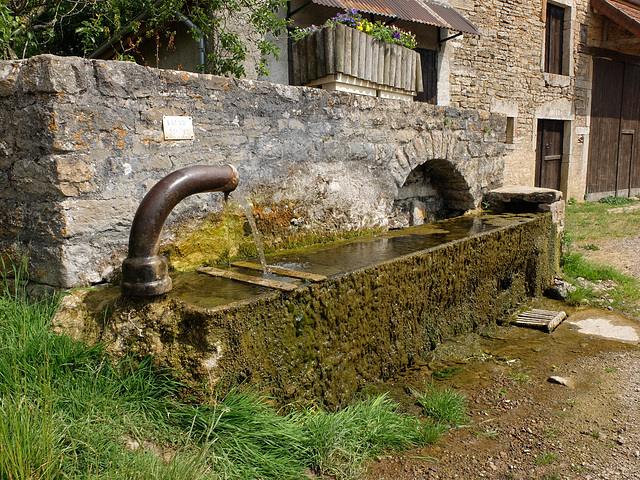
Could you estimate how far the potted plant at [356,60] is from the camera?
447cm

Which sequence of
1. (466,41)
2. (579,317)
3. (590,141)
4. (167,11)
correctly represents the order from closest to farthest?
1. (579,317)
2. (167,11)
3. (466,41)
4. (590,141)

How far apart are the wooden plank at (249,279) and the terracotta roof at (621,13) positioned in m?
10.8

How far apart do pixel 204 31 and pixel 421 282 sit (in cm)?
401

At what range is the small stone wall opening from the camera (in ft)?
17.8

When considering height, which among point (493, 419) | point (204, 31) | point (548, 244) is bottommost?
point (493, 419)

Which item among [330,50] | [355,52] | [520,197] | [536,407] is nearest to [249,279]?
[536,407]

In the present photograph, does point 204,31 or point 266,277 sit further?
point 204,31

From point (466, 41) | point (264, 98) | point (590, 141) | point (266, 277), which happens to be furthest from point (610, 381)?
point (590, 141)

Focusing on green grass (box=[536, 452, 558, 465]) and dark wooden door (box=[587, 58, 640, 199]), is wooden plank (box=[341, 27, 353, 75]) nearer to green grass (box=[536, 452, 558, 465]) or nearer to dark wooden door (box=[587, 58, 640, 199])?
green grass (box=[536, 452, 558, 465])

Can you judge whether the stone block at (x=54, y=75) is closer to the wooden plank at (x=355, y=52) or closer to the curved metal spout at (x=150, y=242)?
the curved metal spout at (x=150, y=242)

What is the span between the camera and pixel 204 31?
5797 millimetres

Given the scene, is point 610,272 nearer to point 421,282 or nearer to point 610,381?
point 610,381

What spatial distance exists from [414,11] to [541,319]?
492 cm

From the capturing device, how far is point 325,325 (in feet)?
9.24
